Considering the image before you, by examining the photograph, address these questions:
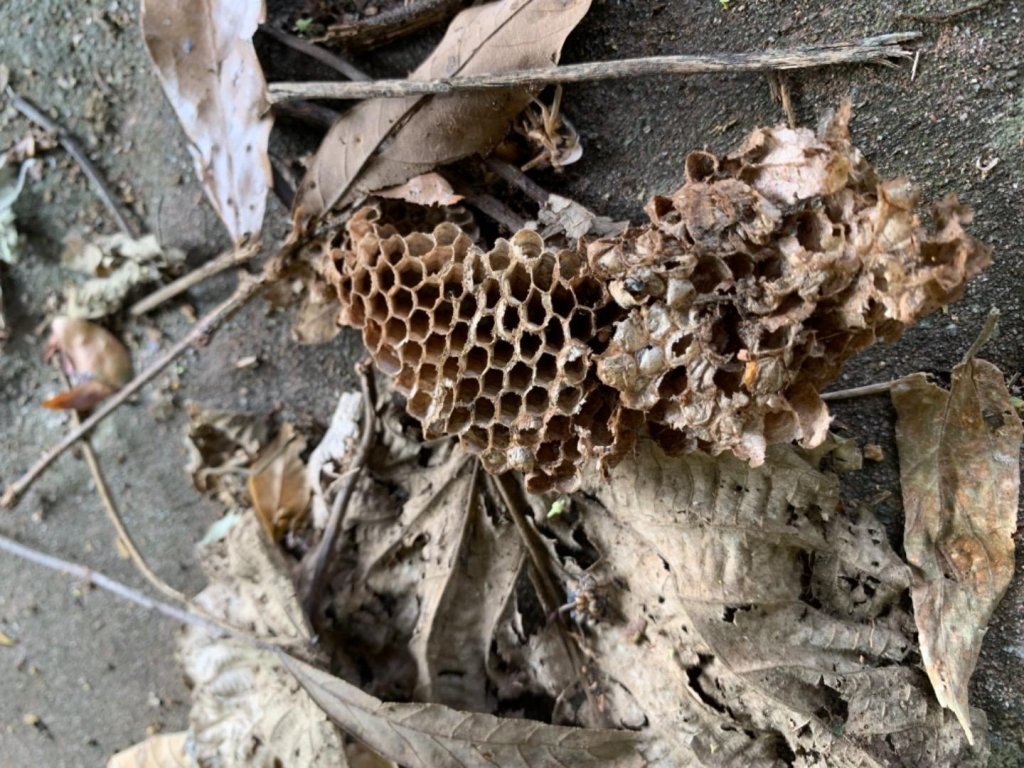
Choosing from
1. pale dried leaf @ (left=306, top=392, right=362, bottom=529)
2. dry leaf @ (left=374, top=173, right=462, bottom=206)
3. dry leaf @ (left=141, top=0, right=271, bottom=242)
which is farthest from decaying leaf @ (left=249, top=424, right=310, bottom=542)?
dry leaf @ (left=374, top=173, right=462, bottom=206)

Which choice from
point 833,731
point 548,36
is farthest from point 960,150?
point 833,731

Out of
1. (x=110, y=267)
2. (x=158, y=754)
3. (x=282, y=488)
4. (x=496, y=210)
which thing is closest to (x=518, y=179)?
(x=496, y=210)

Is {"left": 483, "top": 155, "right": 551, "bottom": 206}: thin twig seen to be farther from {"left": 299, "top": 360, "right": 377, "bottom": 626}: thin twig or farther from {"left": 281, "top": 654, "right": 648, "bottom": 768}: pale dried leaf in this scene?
{"left": 281, "top": 654, "right": 648, "bottom": 768}: pale dried leaf

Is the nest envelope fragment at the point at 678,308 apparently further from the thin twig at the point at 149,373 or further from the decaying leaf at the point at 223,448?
the decaying leaf at the point at 223,448

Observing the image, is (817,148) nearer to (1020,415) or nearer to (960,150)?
(960,150)

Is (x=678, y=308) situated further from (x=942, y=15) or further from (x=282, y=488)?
(x=282, y=488)

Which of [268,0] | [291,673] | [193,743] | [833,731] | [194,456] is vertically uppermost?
[268,0]
